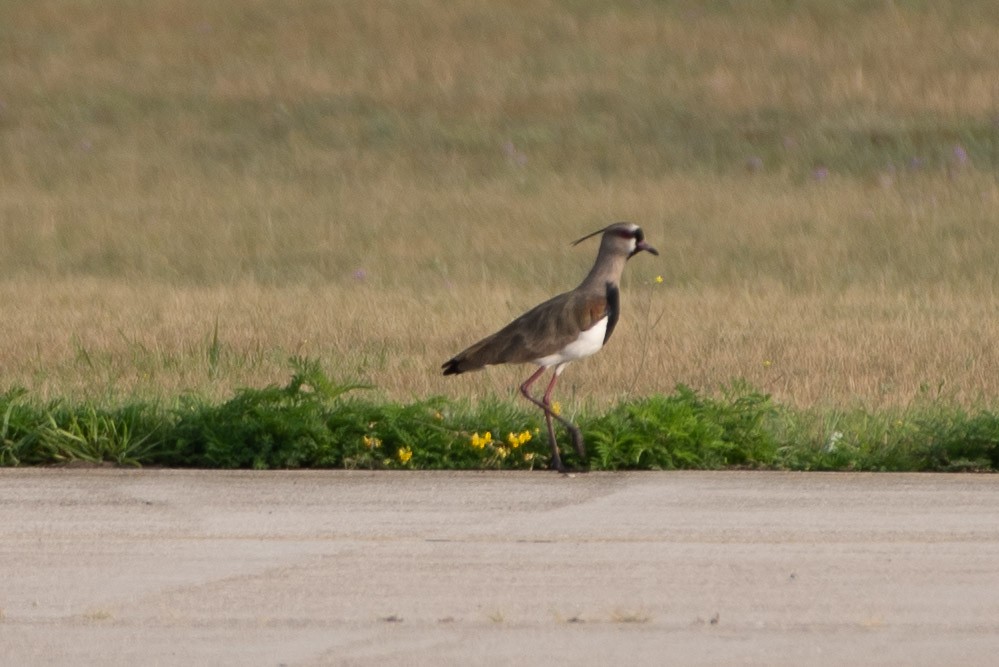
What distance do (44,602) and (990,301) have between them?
14957 millimetres

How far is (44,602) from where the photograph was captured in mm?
6590

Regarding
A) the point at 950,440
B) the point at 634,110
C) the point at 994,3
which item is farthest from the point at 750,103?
the point at 950,440

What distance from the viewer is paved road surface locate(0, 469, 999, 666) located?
6035 mm

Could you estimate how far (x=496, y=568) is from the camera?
Result: 23.3 feet

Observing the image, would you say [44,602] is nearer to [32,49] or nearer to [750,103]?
[750,103]

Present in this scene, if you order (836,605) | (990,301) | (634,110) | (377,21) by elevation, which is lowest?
(836,605)

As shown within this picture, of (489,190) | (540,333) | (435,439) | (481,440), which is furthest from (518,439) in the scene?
(489,190)

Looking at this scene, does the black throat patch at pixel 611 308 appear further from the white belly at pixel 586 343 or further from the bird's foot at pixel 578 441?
the bird's foot at pixel 578 441

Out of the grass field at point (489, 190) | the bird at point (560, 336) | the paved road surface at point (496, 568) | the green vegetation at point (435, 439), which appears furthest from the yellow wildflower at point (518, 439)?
the grass field at point (489, 190)

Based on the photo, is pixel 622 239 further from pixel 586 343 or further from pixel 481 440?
pixel 481 440

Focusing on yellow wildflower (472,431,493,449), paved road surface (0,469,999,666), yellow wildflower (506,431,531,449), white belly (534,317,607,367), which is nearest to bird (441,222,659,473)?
white belly (534,317,607,367)

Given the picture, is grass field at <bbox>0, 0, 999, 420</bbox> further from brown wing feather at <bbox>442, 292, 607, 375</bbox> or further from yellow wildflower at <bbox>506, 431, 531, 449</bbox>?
yellow wildflower at <bbox>506, 431, 531, 449</bbox>

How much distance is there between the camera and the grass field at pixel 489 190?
15.1 meters

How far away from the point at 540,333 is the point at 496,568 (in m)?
2.65
